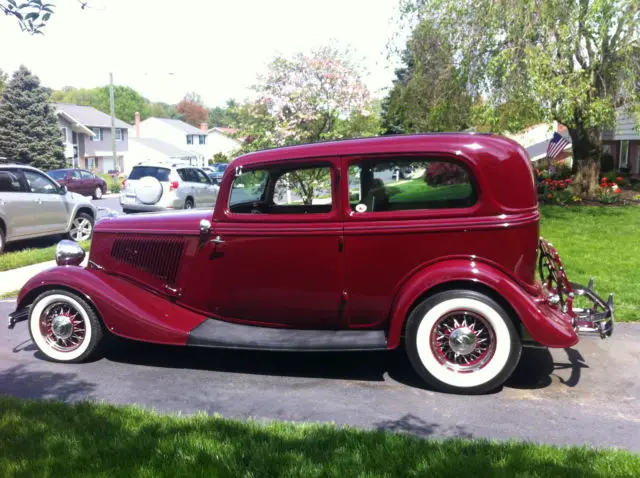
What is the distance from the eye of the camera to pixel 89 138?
58.2 metres

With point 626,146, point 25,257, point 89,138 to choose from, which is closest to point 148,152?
point 89,138

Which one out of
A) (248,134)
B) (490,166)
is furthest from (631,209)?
(490,166)

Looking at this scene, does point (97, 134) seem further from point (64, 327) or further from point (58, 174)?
point (64, 327)

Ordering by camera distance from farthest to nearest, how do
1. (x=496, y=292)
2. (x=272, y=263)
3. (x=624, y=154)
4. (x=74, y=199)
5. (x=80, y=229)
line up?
(x=624, y=154)
(x=80, y=229)
(x=74, y=199)
(x=272, y=263)
(x=496, y=292)

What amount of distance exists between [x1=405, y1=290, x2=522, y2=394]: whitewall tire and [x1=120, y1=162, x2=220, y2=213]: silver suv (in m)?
13.4

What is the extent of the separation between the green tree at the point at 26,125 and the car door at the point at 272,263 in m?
42.9

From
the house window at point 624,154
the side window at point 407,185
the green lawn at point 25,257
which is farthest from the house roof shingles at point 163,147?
the side window at point 407,185

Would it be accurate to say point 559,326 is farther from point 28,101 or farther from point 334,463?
point 28,101

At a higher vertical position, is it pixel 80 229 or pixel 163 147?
pixel 163 147

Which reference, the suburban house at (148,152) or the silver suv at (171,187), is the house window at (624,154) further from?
the suburban house at (148,152)

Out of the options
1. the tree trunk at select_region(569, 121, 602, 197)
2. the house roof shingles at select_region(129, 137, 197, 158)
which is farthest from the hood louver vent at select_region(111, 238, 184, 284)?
the house roof shingles at select_region(129, 137, 197, 158)

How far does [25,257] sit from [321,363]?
777 centimetres

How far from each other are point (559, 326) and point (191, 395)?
2826mm

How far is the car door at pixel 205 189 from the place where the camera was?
19.4 metres
